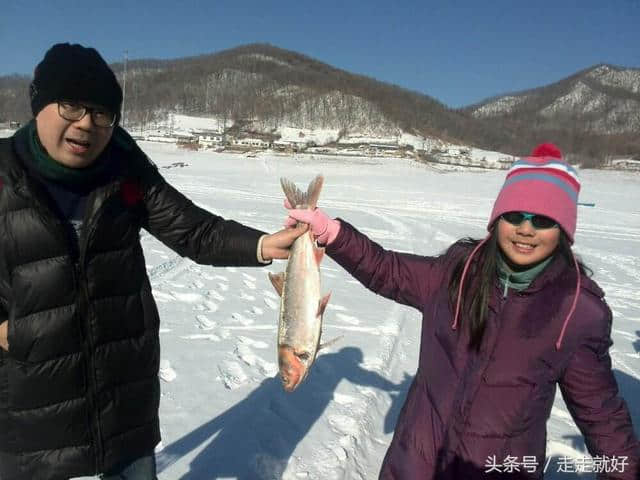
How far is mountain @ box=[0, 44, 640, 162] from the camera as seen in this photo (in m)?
93.6

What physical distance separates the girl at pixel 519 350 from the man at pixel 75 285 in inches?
32.9

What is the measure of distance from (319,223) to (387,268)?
0.42 meters

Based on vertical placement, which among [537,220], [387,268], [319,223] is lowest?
[387,268]

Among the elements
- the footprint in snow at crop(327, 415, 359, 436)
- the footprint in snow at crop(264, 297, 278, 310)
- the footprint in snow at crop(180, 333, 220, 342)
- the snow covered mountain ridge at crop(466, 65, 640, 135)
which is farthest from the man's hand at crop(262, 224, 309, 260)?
the snow covered mountain ridge at crop(466, 65, 640, 135)

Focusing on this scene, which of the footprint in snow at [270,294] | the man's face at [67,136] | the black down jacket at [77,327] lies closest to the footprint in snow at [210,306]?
the footprint in snow at [270,294]

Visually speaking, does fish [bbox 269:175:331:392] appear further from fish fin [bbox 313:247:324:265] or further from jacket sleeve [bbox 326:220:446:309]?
jacket sleeve [bbox 326:220:446:309]

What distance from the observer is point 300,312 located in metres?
2.14

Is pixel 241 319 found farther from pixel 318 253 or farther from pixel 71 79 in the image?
pixel 71 79

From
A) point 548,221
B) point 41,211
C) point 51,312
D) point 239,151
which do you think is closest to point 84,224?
point 41,211

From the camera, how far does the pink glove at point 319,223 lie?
2279 millimetres

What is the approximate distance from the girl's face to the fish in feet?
2.77

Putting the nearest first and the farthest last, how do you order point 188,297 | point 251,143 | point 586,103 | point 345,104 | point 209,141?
point 188,297
point 251,143
point 209,141
point 345,104
point 586,103

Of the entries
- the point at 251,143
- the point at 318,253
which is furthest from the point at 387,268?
the point at 251,143

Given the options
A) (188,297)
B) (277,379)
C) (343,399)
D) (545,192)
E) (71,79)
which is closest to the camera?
(71,79)
